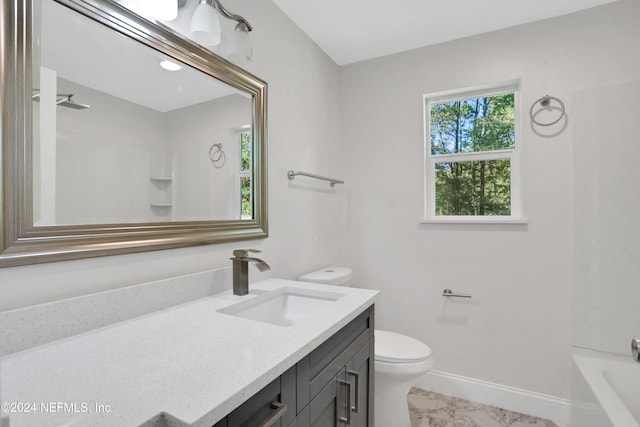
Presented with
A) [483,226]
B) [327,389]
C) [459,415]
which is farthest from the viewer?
[483,226]

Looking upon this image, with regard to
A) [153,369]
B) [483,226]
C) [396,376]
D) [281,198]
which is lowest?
[396,376]

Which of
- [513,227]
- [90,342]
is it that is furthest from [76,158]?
[513,227]

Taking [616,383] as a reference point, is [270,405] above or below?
above

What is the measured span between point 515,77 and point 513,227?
960mm

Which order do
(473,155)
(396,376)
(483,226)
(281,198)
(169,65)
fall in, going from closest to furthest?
(169,65), (396,376), (281,198), (483,226), (473,155)

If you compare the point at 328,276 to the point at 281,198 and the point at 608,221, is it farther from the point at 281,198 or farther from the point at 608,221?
the point at 608,221

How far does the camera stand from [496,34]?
2.06 metres

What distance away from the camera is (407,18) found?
1954mm

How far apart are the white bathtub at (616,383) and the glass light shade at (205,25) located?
6.98ft

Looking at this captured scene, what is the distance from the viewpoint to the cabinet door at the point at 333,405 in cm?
91

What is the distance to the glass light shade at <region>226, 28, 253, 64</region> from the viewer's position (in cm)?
139

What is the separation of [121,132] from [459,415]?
233cm

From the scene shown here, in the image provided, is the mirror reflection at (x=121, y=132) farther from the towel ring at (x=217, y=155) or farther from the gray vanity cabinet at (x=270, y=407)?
the gray vanity cabinet at (x=270, y=407)

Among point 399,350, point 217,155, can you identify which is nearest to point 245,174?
point 217,155
